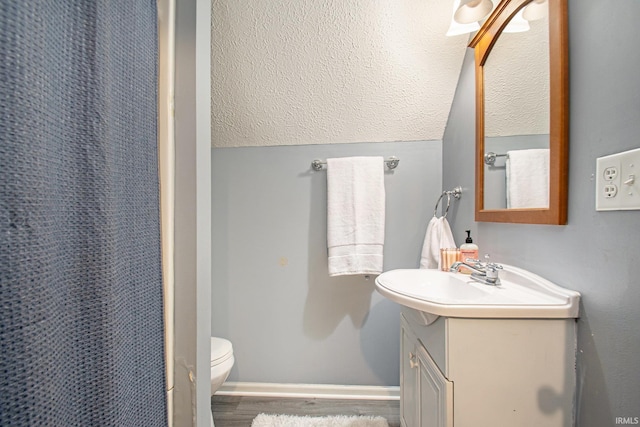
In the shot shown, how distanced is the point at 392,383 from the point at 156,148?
1.84 m

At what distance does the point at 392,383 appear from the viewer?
1.58 meters

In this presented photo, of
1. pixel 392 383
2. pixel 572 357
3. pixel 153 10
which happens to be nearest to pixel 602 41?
pixel 572 357

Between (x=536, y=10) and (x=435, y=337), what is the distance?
1.19m

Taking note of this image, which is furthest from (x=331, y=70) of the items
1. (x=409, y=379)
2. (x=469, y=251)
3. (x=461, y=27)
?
(x=409, y=379)

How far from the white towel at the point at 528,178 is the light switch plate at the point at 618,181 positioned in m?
0.17

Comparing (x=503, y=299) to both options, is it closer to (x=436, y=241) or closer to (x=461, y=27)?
(x=436, y=241)

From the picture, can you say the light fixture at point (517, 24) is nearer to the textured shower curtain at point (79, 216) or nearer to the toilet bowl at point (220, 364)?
the textured shower curtain at point (79, 216)

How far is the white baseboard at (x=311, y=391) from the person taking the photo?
1560 millimetres

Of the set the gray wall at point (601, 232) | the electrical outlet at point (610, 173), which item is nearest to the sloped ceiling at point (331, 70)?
the gray wall at point (601, 232)

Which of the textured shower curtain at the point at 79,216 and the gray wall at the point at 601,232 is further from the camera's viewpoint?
the gray wall at the point at 601,232

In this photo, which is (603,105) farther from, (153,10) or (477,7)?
(153,10)

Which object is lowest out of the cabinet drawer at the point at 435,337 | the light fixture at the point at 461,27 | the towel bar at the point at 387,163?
the cabinet drawer at the point at 435,337

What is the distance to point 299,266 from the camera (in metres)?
1.67

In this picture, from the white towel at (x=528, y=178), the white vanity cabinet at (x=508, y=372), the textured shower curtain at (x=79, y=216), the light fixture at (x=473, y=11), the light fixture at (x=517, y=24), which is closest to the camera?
the textured shower curtain at (x=79, y=216)
